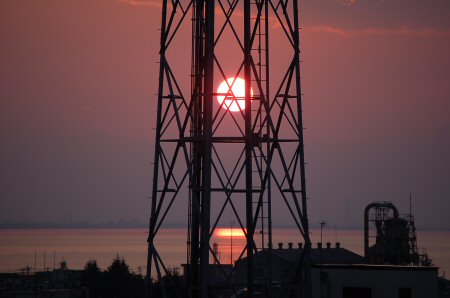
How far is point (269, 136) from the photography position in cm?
3347

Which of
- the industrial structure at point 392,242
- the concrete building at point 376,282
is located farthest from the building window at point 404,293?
the industrial structure at point 392,242

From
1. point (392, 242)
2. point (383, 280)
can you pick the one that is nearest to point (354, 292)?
point (383, 280)

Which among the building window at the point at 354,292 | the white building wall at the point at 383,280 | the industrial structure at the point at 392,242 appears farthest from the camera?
the industrial structure at the point at 392,242

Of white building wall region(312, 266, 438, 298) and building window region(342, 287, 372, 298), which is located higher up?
white building wall region(312, 266, 438, 298)

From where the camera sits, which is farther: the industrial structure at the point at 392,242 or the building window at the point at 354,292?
the industrial structure at the point at 392,242

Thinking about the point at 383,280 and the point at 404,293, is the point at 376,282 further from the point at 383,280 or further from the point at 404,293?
the point at 404,293

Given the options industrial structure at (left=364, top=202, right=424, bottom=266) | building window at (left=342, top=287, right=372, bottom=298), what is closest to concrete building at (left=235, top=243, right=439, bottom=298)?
building window at (left=342, top=287, right=372, bottom=298)

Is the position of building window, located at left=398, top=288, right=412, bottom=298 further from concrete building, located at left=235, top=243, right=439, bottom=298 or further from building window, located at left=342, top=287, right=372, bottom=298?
building window, located at left=342, top=287, right=372, bottom=298

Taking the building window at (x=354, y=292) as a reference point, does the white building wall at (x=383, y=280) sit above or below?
→ above

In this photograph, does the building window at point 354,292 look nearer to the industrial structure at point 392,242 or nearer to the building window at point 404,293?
the building window at point 404,293

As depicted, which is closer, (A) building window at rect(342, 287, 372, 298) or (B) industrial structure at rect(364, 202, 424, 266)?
(A) building window at rect(342, 287, 372, 298)

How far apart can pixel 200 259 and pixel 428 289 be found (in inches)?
A: 480

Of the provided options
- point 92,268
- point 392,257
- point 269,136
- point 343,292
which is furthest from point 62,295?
point 269,136

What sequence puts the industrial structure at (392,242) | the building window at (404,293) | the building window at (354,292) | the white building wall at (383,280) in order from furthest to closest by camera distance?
1. the industrial structure at (392,242)
2. the building window at (354,292)
3. the building window at (404,293)
4. the white building wall at (383,280)
